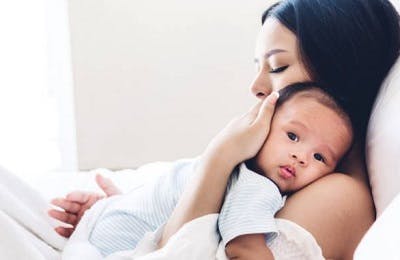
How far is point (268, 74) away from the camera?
106 centimetres

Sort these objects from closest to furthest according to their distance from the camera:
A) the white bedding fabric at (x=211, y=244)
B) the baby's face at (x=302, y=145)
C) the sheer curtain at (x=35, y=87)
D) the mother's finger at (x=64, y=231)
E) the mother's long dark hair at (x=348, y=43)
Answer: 1. the white bedding fabric at (x=211, y=244)
2. the baby's face at (x=302, y=145)
3. the mother's long dark hair at (x=348, y=43)
4. the mother's finger at (x=64, y=231)
5. the sheer curtain at (x=35, y=87)

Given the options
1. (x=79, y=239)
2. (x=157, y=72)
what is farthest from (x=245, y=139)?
(x=157, y=72)

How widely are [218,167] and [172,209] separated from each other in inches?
5.6

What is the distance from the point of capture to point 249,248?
80 cm

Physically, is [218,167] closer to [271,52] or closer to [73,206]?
[271,52]

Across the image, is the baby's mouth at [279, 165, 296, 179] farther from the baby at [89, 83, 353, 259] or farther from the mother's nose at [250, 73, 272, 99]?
the mother's nose at [250, 73, 272, 99]

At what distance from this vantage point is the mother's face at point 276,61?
40.0 inches

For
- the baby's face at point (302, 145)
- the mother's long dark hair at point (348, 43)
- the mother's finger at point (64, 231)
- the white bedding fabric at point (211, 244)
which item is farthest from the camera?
the mother's finger at point (64, 231)

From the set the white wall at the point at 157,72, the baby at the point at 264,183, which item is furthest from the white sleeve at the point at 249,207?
the white wall at the point at 157,72

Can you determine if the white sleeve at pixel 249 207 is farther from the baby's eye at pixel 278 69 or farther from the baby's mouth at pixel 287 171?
the baby's eye at pixel 278 69

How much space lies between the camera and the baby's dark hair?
925 mm

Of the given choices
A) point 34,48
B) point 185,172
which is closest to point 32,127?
point 34,48

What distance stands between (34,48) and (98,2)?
36 centimetres

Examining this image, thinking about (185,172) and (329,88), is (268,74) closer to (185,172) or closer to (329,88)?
(329,88)
